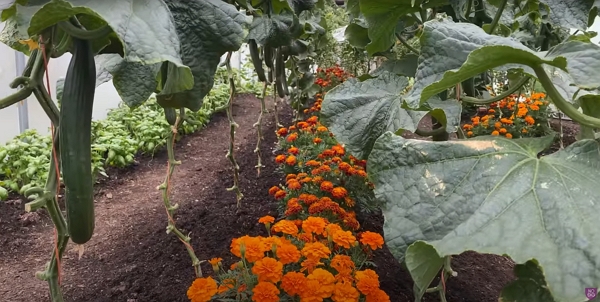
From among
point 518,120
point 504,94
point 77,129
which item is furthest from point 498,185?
Answer: point 518,120

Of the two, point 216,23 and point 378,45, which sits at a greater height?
point 216,23

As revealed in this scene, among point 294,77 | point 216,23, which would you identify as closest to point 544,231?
point 216,23

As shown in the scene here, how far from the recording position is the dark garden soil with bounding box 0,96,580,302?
2.23 m

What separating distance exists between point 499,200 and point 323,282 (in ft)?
3.09

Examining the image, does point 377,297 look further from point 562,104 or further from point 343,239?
point 562,104

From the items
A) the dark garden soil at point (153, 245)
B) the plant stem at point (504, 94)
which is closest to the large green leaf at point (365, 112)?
the plant stem at point (504, 94)

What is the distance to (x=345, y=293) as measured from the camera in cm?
169

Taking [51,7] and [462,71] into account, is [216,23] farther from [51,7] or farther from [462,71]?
[462,71]

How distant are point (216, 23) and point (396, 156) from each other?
17.8 inches

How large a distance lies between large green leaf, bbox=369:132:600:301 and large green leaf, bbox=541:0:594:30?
0.71m

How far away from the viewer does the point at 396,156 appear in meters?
1.03

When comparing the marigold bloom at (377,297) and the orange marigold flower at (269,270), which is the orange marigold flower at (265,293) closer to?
the orange marigold flower at (269,270)

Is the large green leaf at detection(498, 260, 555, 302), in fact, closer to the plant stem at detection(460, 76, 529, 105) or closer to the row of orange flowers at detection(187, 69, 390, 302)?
the plant stem at detection(460, 76, 529, 105)

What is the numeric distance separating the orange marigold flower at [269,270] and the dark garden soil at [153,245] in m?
0.56
